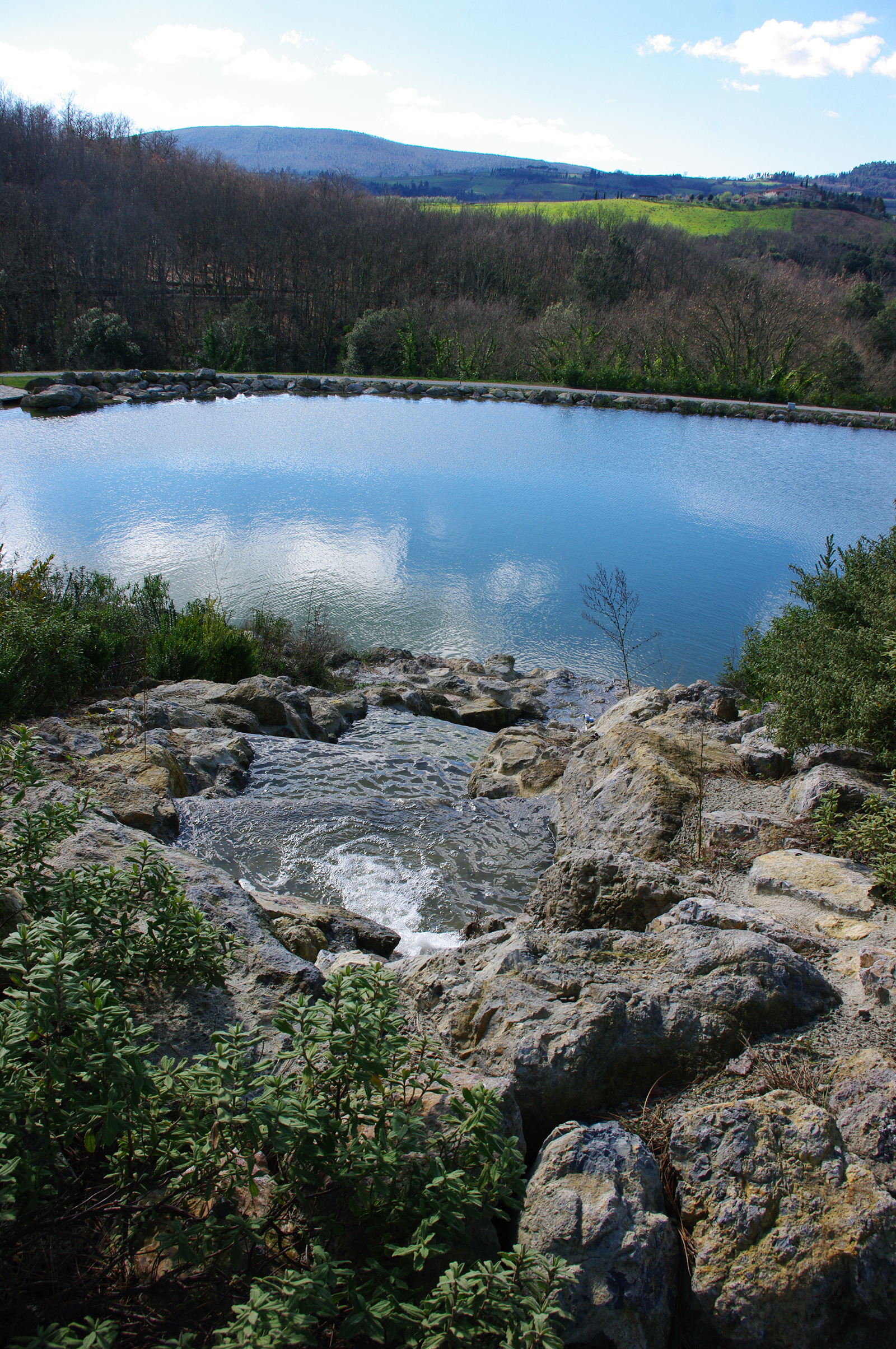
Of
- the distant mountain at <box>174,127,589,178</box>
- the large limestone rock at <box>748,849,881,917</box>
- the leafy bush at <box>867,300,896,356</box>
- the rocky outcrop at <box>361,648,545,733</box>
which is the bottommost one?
the rocky outcrop at <box>361,648,545,733</box>

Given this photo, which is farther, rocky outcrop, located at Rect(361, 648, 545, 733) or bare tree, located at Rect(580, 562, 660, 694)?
bare tree, located at Rect(580, 562, 660, 694)

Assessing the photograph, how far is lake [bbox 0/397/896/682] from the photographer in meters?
10.5

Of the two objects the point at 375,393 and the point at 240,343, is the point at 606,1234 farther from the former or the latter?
the point at 240,343

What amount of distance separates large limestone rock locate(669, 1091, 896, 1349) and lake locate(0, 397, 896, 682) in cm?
780

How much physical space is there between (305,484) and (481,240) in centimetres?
2592

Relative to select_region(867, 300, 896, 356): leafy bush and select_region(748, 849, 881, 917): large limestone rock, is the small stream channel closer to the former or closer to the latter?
select_region(748, 849, 881, 917): large limestone rock

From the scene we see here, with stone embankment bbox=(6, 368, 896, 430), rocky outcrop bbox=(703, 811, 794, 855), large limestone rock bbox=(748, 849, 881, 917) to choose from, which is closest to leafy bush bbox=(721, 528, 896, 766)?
rocky outcrop bbox=(703, 811, 794, 855)

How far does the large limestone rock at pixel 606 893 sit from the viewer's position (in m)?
2.73

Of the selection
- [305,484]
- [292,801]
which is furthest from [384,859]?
[305,484]

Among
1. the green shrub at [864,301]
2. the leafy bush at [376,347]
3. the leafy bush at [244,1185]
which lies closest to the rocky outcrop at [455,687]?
the leafy bush at [244,1185]

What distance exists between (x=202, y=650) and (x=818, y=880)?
236 inches

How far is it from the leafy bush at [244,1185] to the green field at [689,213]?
209 feet

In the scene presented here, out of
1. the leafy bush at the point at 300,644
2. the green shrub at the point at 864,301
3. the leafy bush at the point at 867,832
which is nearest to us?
the leafy bush at the point at 867,832

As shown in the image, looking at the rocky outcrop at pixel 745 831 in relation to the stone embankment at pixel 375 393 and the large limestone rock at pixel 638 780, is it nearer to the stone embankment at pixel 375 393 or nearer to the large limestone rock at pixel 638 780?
the large limestone rock at pixel 638 780
